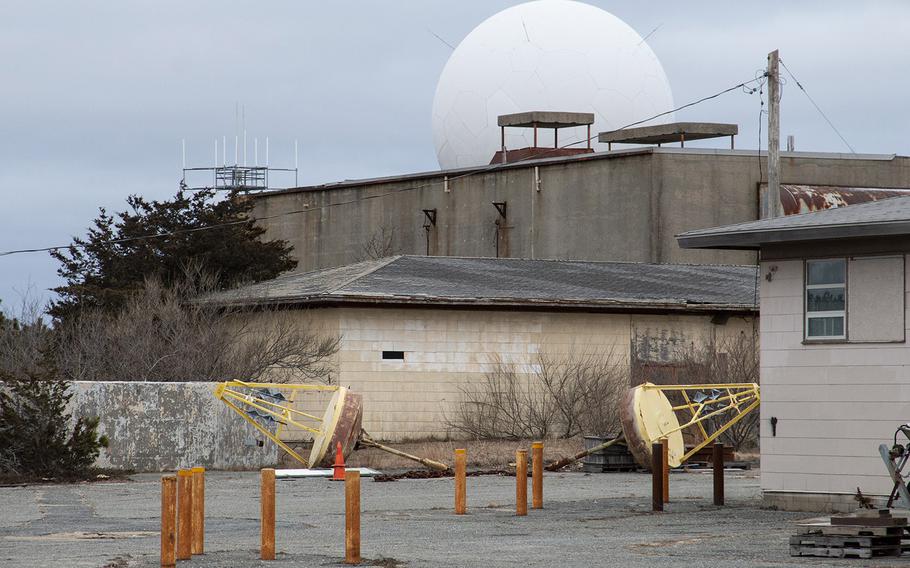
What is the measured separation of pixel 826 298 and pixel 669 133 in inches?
1187

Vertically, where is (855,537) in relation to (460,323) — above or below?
below

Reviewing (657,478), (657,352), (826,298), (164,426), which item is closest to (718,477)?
(657,478)

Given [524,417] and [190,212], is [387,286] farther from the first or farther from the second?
[190,212]

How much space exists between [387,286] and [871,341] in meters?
17.1

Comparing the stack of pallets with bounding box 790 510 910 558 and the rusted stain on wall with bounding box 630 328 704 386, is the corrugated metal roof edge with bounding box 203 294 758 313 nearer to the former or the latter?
the rusted stain on wall with bounding box 630 328 704 386

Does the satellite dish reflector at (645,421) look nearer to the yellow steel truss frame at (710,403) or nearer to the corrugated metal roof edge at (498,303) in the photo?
the yellow steel truss frame at (710,403)

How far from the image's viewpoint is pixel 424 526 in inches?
732

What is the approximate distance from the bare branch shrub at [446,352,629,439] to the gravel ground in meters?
8.28

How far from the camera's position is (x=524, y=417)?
3562cm

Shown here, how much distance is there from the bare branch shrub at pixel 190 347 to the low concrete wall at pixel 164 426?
4.02m

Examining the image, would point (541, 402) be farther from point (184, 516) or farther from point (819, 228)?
point (184, 516)

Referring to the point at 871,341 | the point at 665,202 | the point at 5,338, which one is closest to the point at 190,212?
the point at 5,338

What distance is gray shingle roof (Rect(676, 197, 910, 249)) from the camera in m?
19.2

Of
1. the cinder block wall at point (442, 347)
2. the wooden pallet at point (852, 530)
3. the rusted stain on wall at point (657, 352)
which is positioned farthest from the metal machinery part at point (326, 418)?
the wooden pallet at point (852, 530)
